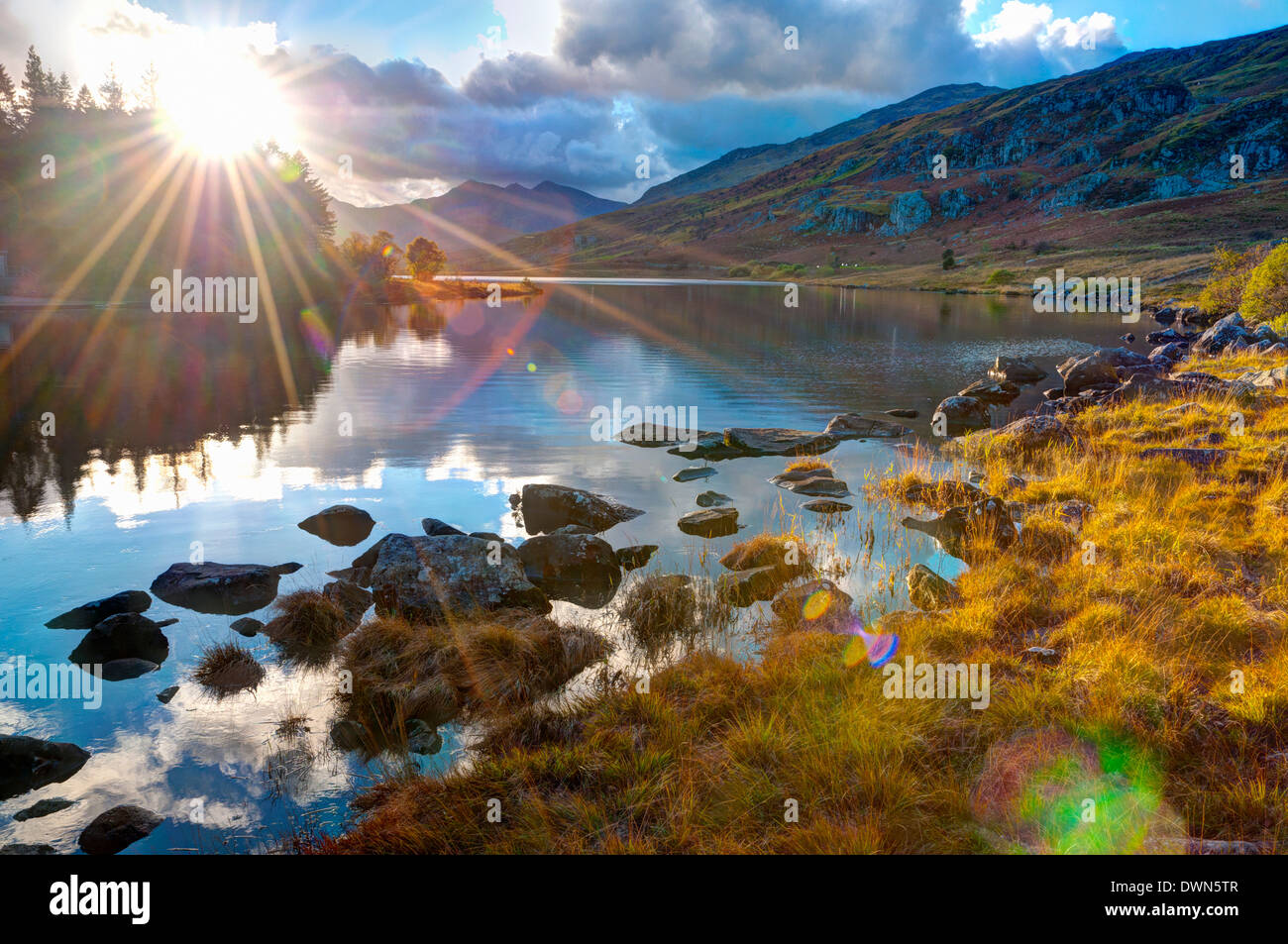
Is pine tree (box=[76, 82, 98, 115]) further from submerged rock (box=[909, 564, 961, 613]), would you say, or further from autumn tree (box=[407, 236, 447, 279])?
submerged rock (box=[909, 564, 961, 613])

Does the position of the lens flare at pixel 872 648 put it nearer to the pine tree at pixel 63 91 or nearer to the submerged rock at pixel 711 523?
the submerged rock at pixel 711 523

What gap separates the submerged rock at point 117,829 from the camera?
22.8ft

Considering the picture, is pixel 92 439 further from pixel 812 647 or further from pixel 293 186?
pixel 293 186

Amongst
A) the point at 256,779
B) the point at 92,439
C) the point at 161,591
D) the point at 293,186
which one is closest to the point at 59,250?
the point at 293,186

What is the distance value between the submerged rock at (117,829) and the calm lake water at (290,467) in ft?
0.45

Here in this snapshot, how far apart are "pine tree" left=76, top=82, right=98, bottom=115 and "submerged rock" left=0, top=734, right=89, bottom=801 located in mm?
137526

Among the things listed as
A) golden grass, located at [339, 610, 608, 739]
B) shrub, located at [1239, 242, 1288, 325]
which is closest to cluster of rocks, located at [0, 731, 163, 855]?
golden grass, located at [339, 610, 608, 739]

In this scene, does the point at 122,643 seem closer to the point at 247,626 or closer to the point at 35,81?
the point at 247,626

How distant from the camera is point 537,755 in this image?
24.3 feet

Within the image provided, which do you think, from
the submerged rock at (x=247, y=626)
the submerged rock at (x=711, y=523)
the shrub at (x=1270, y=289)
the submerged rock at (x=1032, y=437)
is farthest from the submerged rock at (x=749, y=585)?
the shrub at (x=1270, y=289)

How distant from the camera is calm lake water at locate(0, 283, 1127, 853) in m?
8.34

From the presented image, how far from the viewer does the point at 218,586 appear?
41.3 ft

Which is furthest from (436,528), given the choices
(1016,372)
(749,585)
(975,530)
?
(1016,372)
